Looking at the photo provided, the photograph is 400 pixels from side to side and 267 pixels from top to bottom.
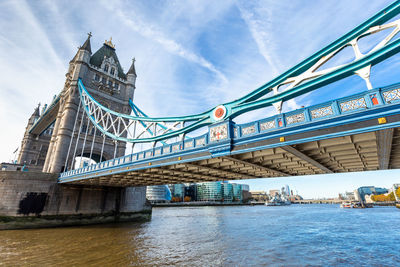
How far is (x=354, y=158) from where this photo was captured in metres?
10.5

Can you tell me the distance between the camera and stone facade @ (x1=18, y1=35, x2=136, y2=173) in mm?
25922

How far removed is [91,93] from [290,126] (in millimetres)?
30359

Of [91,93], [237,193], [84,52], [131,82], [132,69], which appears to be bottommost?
[237,193]

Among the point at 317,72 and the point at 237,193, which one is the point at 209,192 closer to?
the point at 237,193

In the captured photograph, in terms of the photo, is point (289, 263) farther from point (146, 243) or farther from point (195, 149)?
point (146, 243)

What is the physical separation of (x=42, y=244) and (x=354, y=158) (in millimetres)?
18171

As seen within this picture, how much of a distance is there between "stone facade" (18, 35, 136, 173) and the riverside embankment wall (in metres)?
3.81

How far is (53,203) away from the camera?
1970 centimetres

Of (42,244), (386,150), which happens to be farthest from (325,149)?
(42,244)

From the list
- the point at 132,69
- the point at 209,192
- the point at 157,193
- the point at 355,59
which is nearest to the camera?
the point at 355,59

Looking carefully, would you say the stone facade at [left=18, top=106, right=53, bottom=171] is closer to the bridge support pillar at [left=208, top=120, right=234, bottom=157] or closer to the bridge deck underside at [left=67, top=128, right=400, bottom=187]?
the bridge deck underside at [left=67, top=128, right=400, bottom=187]

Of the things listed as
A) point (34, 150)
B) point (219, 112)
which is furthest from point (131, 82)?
point (219, 112)

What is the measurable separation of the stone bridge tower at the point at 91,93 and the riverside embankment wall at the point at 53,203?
465cm

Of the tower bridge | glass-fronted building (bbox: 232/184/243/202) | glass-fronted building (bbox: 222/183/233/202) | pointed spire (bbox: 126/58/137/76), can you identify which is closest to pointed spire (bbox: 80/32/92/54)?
pointed spire (bbox: 126/58/137/76)
